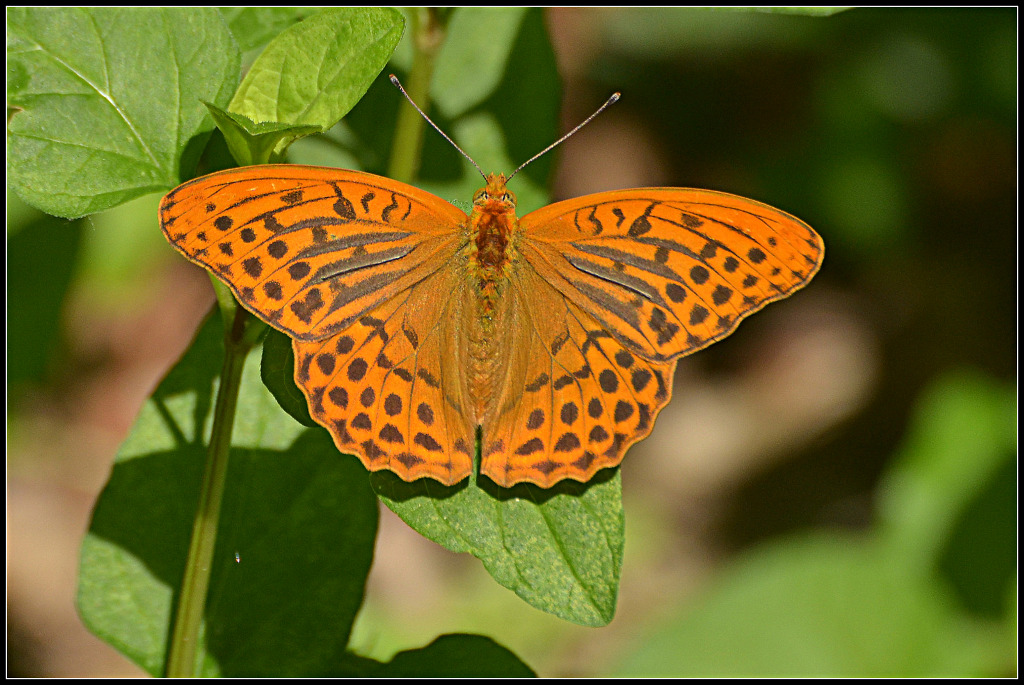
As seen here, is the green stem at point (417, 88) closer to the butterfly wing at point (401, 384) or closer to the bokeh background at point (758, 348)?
the butterfly wing at point (401, 384)

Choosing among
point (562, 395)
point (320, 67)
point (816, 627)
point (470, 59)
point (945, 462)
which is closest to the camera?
point (320, 67)

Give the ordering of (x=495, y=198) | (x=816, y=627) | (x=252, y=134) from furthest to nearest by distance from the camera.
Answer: (x=816, y=627)
(x=495, y=198)
(x=252, y=134)

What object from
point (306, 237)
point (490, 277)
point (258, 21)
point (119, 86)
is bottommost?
point (490, 277)

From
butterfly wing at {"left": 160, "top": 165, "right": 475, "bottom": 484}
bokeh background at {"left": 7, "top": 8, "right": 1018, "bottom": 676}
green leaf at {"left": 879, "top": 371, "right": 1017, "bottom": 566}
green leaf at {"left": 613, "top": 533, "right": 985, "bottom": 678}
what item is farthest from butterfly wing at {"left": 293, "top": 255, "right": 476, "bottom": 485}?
green leaf at {"left": 879, "top": 371, "right": 1017, "bottom": 566}

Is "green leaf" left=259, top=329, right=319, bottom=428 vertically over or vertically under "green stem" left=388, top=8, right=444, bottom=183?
under

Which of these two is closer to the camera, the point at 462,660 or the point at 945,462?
the point at 462,660

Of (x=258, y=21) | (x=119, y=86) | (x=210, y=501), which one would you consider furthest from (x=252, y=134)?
(x=210, y=501)

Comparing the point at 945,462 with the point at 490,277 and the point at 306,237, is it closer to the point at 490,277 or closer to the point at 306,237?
the point at 490,277

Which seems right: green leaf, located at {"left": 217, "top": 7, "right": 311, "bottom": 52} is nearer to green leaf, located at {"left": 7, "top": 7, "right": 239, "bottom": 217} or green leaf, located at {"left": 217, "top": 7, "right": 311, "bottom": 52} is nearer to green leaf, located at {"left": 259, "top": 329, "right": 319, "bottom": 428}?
green leaf, located at {"left": 7, "top": 7, "right": 239, "bottom": 217}
